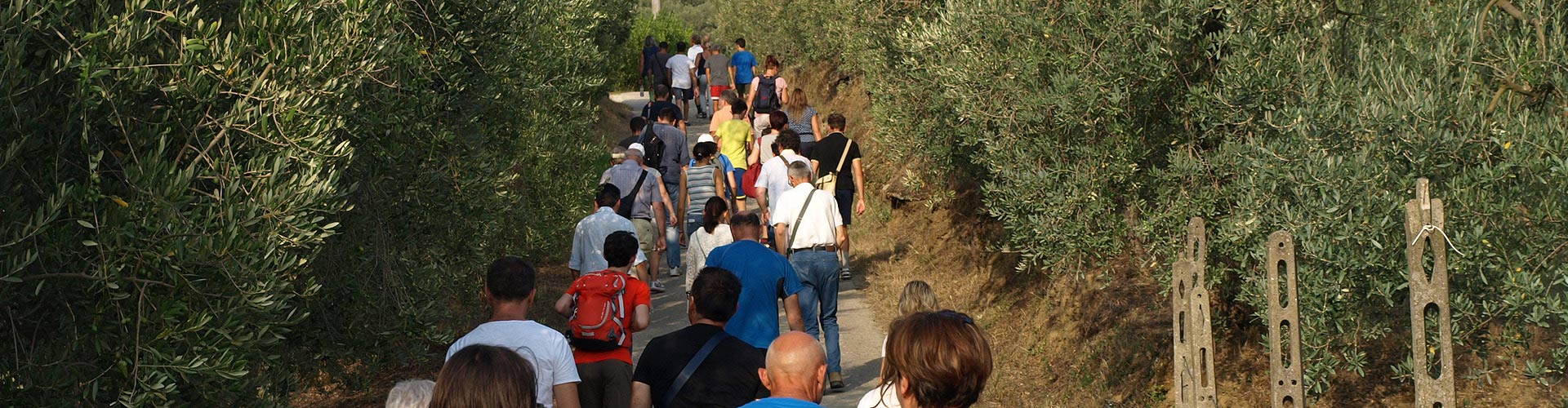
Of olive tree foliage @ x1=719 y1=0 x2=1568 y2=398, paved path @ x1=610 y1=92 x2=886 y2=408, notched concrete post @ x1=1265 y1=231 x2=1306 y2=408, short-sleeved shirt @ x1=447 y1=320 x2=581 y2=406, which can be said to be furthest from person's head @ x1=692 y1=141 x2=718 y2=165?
short-sleeved shirt @ x1=447 y1=320 x2=581 y2=406

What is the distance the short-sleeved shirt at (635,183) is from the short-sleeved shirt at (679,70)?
1392 cm

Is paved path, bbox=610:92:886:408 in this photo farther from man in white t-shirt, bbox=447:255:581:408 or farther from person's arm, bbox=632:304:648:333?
man in white t-shirt, bbox=447:255:581:408

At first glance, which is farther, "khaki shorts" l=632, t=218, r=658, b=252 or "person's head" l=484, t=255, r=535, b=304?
"khaki shorts" l=632, t=218, r=658, b=252

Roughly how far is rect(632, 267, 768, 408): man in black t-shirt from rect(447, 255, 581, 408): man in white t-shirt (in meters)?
0.36

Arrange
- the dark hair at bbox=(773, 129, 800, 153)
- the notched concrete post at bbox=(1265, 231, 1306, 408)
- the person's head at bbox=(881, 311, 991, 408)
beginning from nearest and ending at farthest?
1. the person's head at bbox=(881, 311, 991, 408)
2. the notched concrete post at bbox=(1265, 231, 1306, 408)
3. the dark hair at bbox=(773, 129, 800, 153)

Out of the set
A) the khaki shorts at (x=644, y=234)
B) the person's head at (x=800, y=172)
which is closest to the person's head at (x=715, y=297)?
the person's head at (x=800, y=172)

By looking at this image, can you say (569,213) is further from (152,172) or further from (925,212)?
(152,172)

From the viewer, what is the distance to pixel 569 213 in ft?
51.6

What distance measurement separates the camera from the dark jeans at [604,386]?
21.3 feet

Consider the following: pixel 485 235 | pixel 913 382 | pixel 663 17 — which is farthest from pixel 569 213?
pixel 663 17

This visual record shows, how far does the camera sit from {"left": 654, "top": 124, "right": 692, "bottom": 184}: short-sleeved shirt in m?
14.4

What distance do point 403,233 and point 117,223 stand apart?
336 cm

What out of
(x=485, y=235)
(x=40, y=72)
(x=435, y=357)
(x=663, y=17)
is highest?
(x=663, y=17)

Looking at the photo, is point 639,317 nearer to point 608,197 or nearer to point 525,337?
point 525,337
